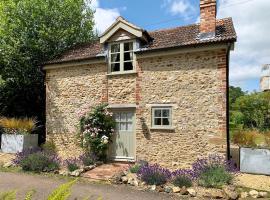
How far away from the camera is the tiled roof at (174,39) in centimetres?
1143

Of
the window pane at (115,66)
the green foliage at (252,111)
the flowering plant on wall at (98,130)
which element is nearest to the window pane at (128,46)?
the window pane at (115,66)

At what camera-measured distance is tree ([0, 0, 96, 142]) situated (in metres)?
16.9

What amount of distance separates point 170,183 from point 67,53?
9.51m

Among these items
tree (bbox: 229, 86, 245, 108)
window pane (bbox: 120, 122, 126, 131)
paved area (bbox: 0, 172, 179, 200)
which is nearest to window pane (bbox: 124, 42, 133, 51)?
window pane (bbox: 120, 122, 126, 131)

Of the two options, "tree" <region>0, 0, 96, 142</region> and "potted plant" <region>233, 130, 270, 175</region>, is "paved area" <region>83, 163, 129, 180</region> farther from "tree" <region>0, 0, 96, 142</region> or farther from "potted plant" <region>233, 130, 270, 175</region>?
"tree" <region>0, 0, 96, 142</region>

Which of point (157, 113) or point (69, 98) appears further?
point (69, 98)

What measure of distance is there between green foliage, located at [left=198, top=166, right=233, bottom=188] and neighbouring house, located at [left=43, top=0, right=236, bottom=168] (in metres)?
1.69

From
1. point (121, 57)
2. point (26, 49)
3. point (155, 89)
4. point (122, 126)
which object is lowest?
point (122, 126)

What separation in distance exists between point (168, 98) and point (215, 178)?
159 inches

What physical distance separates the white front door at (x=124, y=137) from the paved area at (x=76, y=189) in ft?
10.7

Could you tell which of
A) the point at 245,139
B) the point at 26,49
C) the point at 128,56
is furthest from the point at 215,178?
the point at 26,49

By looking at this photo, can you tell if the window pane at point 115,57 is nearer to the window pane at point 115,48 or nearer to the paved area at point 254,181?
the window pane at point 115,48

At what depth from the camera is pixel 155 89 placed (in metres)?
12.3

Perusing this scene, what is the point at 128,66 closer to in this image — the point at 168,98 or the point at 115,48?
the point at 115,48
